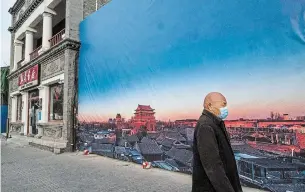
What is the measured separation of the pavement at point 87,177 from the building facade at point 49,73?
308 cm

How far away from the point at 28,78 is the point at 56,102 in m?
4.50

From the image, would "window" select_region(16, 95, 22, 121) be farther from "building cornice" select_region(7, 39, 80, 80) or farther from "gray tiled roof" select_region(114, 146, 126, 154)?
"gray tiled roof" select_region(114, 146, 126, 154)

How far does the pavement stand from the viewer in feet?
18.6

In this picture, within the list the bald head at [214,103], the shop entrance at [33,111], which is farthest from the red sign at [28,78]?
the bald head at [214,103]

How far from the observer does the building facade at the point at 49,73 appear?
38.6ft

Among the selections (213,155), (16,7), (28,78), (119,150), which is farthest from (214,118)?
(16,7)

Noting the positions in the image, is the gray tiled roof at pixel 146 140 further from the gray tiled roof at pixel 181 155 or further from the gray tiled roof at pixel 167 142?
the gray tiled roof at pixel 181 155

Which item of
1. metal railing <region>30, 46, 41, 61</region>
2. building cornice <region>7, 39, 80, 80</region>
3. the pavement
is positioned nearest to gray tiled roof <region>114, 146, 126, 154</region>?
the pavement

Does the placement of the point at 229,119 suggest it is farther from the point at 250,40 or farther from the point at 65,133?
the point at 65,133

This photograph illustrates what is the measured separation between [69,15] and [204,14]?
25.8ft

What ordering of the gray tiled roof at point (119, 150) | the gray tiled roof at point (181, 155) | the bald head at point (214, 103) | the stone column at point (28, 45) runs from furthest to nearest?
the stone column at point (28, 45) → the gray tiled roof at point (119, 150) → the gray tiled roof at point (181, 155) → the bald head at point (214, 103)

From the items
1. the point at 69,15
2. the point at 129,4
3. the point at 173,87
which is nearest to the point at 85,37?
the point at 69,15

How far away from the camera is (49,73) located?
44.9 feet

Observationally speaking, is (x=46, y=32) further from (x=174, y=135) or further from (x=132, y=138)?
(x=174, y=135)
